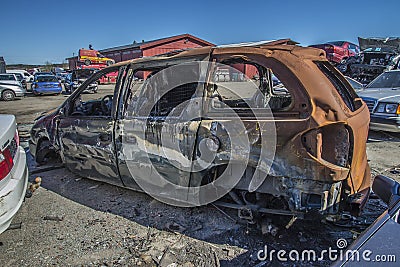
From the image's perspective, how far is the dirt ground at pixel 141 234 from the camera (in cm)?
260

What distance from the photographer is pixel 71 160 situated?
13.5 feet

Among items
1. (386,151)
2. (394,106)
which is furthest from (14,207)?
(394,106)

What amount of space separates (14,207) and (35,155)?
97.6 inches

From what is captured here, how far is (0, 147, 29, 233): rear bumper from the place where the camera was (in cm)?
249

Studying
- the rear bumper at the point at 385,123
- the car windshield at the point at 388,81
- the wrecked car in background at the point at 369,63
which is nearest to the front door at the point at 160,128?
the rear bumper at the point at 385,123

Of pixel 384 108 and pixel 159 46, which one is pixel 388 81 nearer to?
pixel 384 108

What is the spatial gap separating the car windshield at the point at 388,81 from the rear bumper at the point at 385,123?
179 cm

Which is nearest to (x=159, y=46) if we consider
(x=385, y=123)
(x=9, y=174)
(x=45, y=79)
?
(x=45, y=79)

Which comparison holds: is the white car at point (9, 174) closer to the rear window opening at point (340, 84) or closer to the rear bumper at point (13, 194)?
the rear bumper at point (13, 194)
